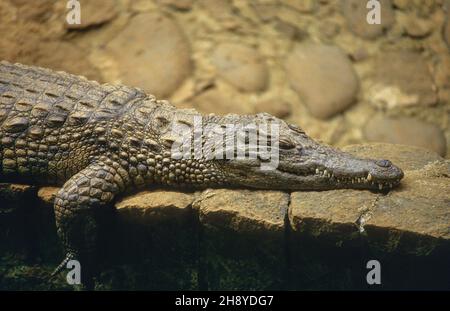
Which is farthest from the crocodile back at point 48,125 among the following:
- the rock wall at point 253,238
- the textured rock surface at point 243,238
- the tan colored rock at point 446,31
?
the tan colored rock at point 446,31

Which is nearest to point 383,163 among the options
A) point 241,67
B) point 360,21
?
point 241,67

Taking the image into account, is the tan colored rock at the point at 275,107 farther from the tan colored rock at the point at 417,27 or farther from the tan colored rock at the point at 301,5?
the tan colored rock at the point at 417,27

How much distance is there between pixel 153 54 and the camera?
14.8 feet

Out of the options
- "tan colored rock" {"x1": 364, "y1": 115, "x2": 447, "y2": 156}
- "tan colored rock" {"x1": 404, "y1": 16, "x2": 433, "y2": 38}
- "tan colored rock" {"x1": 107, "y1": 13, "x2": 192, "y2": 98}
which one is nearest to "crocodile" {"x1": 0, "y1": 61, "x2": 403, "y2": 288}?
"tan colored rock" {"x1": 107, "y1": 13, "x2": 192, "y2": 98}

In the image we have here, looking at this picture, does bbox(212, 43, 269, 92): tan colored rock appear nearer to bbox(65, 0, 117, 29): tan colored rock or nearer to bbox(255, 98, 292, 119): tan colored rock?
bbox(255, 98, 292, 119): tan colored rock

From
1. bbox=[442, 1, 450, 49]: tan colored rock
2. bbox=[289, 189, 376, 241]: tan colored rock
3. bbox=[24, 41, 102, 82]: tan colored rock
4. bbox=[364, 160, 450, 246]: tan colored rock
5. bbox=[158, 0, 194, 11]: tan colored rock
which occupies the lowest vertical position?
bbox=[289, 189, 376, 241]: tan colored rock

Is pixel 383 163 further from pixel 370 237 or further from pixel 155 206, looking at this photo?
pixel 155 206

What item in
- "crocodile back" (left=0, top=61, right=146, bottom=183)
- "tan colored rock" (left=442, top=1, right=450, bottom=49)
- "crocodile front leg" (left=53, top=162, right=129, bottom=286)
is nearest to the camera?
"crocodile front leg" (left=53, top=162, right=129, bottom=286)

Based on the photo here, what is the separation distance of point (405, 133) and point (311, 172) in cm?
164

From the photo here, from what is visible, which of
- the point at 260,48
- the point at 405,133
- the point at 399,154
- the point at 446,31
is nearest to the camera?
the point at 399,154

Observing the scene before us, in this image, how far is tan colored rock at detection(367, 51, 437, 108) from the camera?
185 inches

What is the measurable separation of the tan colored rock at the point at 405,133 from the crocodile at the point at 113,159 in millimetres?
1295

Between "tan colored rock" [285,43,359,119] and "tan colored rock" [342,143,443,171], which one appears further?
"tan colored rock" [285,43,359,119]
